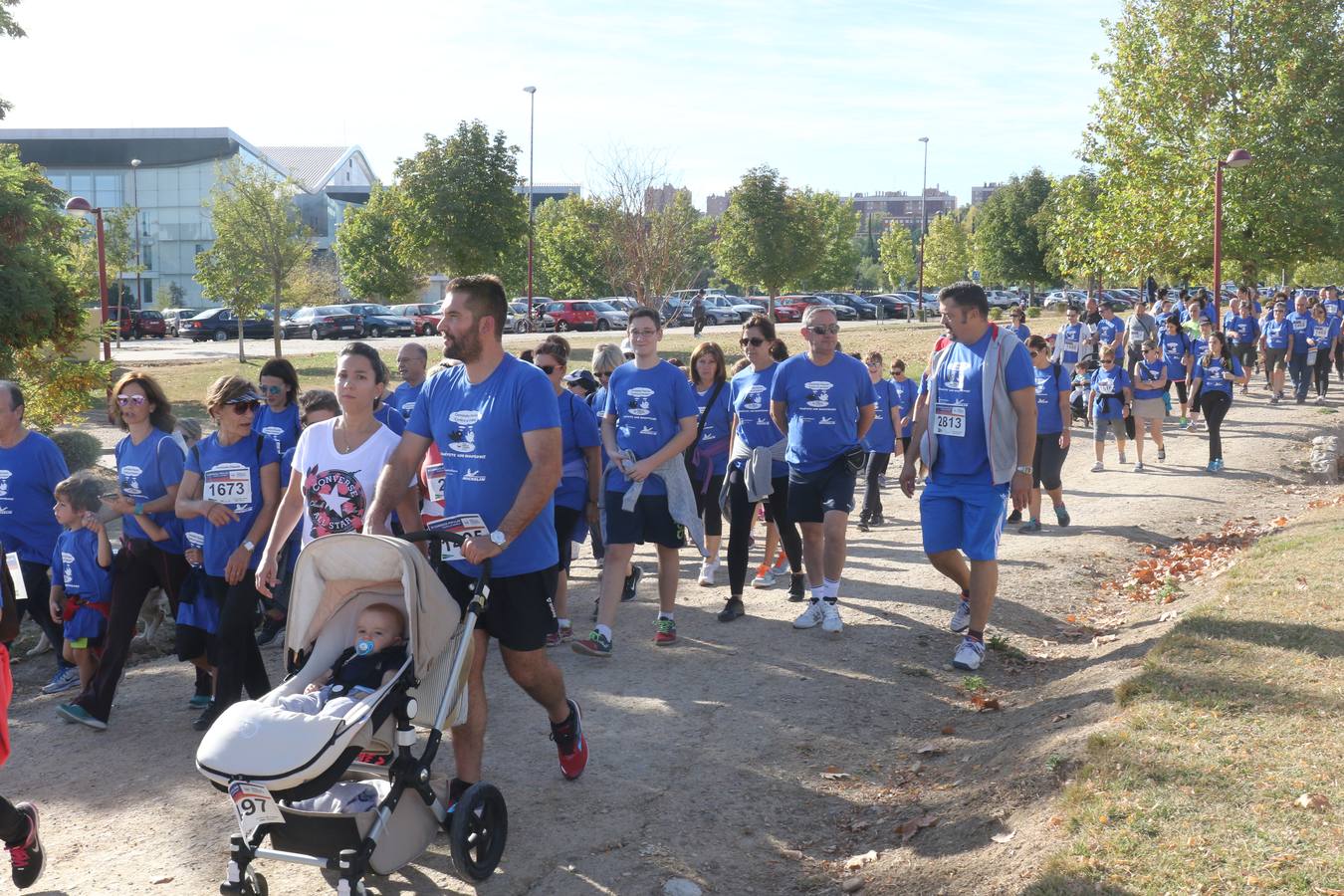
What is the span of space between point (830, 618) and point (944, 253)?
70.3 m

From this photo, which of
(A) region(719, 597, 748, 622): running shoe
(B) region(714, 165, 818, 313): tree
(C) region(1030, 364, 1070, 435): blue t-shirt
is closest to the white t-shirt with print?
(A) region(719, 597, 748, 622): running shoe

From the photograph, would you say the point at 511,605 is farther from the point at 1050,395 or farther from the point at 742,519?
the point at 1050,395

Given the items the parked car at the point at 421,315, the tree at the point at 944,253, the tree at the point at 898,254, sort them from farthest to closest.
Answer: the tree at the point at 898,254 → the tree at the point at 944,253 → the parked car at the point at 421,315

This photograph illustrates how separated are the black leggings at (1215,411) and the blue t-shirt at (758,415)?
26.7 feet

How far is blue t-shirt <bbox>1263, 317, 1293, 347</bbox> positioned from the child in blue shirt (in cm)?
2085

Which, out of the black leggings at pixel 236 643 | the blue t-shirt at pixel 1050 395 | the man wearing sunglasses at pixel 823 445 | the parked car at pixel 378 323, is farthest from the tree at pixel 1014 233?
the black leggings at pixel 236 643

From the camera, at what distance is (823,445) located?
7.77 metres

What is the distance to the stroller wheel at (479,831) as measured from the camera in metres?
4.22

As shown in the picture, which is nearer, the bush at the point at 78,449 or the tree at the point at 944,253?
the bush at the point at 78,449

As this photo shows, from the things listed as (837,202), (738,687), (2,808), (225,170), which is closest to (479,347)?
(2,808)

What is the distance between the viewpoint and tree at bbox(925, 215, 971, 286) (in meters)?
74.3

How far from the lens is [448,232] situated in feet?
121

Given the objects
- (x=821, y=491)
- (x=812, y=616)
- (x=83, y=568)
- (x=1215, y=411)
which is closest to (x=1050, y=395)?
(x=1215, y=411)

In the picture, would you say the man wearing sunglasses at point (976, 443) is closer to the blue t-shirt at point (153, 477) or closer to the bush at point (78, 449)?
the blue t-shirt at point (153, 477)
